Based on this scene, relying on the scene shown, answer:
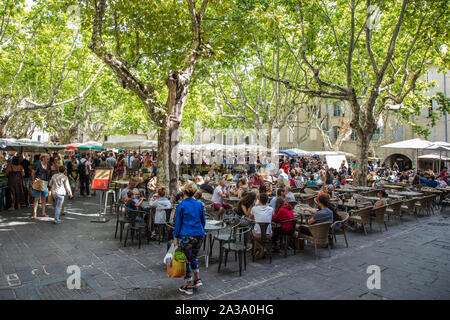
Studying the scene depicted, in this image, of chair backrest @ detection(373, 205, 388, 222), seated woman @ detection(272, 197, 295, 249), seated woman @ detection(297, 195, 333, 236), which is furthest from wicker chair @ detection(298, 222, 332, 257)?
chair backrest @ detection(373, 205, 388, 222)

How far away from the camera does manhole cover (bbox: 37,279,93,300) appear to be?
3.94m

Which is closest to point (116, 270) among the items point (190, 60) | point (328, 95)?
point (190, 60)

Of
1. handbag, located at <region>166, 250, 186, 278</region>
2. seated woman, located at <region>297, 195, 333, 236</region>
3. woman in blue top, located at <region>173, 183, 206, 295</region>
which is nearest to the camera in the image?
handbag, located at <region>166, 250, 186, 278</region>

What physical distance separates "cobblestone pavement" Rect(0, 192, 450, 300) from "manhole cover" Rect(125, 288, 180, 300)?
13 mm

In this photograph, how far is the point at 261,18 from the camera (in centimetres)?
812

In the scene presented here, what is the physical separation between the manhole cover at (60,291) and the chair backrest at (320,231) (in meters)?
4.11

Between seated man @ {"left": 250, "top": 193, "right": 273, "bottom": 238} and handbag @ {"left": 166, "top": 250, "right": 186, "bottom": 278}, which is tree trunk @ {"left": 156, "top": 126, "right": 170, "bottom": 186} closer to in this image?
seated man @ {"left": 250, "top": 193, "right": 273, "bottom": 238}

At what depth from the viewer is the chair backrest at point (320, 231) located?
581cm

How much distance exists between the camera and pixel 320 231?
5832mm

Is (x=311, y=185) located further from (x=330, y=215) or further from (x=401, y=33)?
(x=401, y=33)

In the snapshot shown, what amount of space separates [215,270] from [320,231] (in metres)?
2.30

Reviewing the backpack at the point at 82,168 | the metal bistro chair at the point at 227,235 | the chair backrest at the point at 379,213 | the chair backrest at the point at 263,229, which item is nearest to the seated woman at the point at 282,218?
the chair backrest at the point at 263,229

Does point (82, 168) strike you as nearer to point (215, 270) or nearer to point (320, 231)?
point (215, 270)
